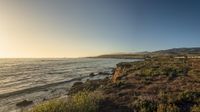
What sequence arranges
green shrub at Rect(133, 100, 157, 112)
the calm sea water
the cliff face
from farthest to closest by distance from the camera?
the cliff face
the calm sea water
green shrub at Rect(133, 100, 157, 112)

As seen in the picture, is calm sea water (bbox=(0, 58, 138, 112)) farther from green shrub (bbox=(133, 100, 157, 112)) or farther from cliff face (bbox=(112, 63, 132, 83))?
green shrub (bbox=(133, 100, 157, 112))

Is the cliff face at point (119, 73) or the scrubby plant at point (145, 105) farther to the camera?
the cliff face at point (119, 73)

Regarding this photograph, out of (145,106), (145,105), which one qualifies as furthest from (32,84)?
(145,106)

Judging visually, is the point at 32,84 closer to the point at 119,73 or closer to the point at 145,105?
the point at 119,73

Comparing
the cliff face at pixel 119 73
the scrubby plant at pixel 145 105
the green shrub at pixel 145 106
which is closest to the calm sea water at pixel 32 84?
the cliff face at pixel 119 73

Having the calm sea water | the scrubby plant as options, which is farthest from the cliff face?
the scrubby plant

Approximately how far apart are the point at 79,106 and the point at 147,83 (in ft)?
33.7

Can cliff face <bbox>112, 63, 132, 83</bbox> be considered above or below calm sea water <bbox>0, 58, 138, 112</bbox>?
above

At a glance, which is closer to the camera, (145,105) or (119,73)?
(145,105)

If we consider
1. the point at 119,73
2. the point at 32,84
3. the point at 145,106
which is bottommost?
the point at 32,84

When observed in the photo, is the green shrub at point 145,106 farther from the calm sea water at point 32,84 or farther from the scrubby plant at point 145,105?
the calm sea water at point 32,84

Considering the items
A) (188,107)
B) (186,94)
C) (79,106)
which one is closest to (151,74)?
(186,94)

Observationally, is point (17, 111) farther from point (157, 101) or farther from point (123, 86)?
point (157, 101)

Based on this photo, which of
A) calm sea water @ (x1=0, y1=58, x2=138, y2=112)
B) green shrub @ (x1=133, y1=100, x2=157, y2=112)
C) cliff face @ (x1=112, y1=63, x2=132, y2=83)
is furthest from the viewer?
cliff face @ (x1=112, y1=63, x2=132, y2=83)
